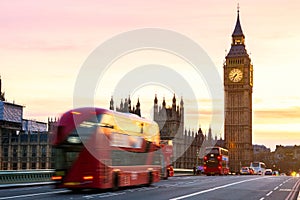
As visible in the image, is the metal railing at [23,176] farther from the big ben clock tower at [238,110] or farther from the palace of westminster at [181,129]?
the big ben clock tower at [238,110]

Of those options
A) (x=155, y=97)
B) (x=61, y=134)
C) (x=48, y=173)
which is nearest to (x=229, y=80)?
(x=155, y=97)

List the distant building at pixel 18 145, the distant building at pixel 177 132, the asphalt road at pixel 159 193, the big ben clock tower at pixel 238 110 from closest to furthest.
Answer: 1. the asphalt road at pixel 159 193
2. the distant building at pixel 177 132
3. the distant building at pixel 18 145
4. the big ben clock tower at pixel 238 110

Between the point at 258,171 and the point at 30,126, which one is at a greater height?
the point at 30,126

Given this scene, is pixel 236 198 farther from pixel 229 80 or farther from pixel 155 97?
pixel 229 80

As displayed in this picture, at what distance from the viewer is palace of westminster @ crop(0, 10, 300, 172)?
11388cm

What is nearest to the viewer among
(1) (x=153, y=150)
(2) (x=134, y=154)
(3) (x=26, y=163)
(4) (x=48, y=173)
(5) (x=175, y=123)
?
(2) (x=134, y=154)

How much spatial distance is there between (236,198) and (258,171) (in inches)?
3172

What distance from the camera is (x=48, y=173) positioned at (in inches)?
1357

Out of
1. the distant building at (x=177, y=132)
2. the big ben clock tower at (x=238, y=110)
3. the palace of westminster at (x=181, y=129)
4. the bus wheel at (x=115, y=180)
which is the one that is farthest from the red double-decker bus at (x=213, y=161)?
the big ben clock tower at (x=238, y=110)

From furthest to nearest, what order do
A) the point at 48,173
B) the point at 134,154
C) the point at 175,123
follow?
the point at 175,123 < the point at 48,173 < the point at 134,154

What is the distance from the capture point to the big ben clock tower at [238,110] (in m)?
152

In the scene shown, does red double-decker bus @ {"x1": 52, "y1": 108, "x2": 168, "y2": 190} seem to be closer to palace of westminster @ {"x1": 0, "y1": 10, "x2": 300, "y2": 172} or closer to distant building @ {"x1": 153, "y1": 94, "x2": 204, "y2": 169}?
palace of westminster @ {"x1": 0, "y1": 10, "x2": 300, "y2": 172}

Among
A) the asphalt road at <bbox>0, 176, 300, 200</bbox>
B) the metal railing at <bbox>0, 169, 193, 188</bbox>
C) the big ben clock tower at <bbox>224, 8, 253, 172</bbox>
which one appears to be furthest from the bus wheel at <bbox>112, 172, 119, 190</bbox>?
the big ben clock tower at <bbox>224, 8, 253, 172</bbox>

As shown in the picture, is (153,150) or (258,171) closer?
(153,150)
